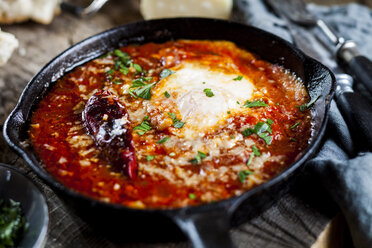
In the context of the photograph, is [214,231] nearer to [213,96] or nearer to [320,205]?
[320,205]

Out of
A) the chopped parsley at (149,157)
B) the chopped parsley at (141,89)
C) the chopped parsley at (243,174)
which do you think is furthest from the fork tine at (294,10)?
the chopped parsley at (149,157)

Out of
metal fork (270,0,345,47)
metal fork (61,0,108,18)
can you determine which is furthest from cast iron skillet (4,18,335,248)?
metal fork (61,0,108,18)

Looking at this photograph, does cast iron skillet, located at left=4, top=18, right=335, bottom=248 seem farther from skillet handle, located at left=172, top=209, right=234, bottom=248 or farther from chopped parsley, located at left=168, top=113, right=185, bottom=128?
chopped parsley, located at left=168, top=113, right=185, bottom=128

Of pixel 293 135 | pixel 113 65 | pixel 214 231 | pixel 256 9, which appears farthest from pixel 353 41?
pixel 214 231

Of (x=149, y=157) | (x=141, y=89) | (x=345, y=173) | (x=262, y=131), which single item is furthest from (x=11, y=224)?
(x=345, y=173)

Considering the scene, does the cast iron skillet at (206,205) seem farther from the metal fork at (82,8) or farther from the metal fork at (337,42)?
the metal fork at (82,8)

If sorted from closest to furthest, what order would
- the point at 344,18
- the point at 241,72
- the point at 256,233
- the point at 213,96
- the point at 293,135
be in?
the point at 256,233 → the point at 293,135 → the point at 213,96 → the point at 241,72 → the point at 344,18
